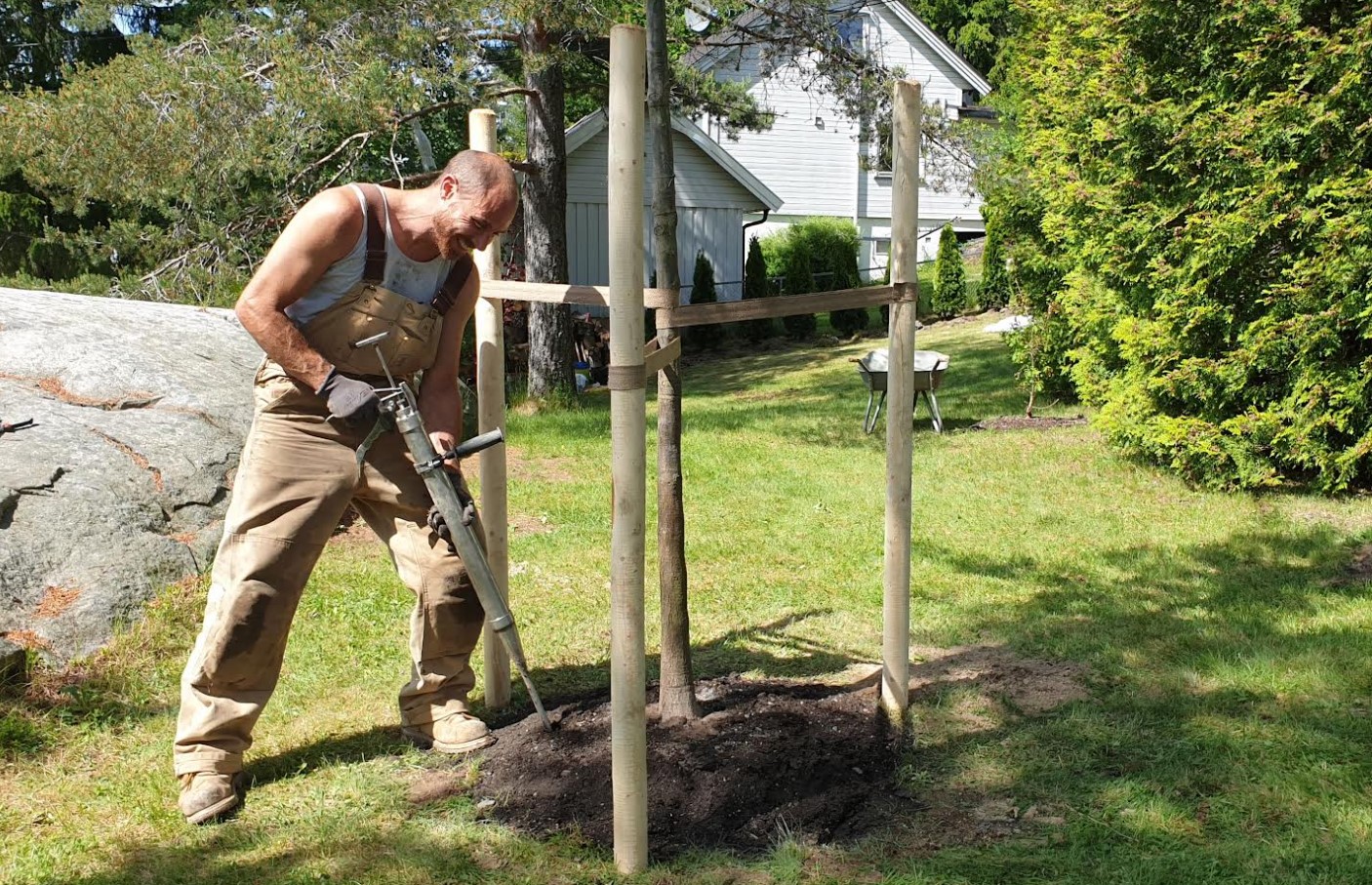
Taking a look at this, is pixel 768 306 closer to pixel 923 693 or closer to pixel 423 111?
pixel 923 693

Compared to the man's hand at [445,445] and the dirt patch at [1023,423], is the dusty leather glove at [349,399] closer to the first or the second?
the man's hand at [445,445]

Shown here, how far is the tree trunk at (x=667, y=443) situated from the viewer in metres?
4.02

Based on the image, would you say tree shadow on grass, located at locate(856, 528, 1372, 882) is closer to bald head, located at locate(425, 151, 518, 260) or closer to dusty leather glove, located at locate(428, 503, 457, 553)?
dusty leather glove, located at locate(428, 503, 457, 553)

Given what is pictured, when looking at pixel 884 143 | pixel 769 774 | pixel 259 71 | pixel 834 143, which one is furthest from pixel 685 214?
pixel 769 774

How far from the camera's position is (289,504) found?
388 centimetres

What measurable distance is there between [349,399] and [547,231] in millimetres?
9680

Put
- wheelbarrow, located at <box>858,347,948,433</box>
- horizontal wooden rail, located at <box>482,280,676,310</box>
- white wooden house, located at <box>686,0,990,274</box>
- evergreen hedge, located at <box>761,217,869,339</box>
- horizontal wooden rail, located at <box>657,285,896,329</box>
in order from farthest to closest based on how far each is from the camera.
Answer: white wooden house, located at <box>686,0,990,274</box>, evergreen hedge, located at <box>761,217,869,339</box>, wheelbarrow, located at <box>858,347,948,433</box>, horizontal wooden rail, located at <box>482,280,676,310</box>, horizontal wooden rail, located at <box>657,285,896,329</box>

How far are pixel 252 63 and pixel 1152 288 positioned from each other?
23.8 ft

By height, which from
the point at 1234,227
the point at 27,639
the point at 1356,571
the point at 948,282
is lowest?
the point at 1356,571

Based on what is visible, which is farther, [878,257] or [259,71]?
[878,257]

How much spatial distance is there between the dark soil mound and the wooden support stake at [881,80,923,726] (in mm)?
228

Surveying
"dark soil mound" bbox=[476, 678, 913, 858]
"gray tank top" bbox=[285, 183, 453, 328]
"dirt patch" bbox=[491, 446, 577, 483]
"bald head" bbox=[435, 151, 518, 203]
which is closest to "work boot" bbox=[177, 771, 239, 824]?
"dark soil mound" bbox=[476, 678, 913, 858]

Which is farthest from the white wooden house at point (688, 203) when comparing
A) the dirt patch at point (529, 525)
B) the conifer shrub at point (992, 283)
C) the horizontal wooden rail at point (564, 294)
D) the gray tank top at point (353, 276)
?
the gray tank top at point (353, 276)

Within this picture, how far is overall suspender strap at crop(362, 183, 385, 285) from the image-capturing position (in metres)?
3.80
